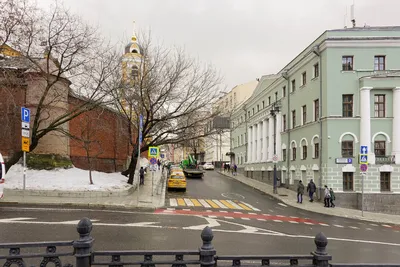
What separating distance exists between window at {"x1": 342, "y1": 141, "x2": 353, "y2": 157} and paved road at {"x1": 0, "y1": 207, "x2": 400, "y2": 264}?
1395 centimetres

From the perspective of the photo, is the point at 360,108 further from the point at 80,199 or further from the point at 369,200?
the point at 80,199

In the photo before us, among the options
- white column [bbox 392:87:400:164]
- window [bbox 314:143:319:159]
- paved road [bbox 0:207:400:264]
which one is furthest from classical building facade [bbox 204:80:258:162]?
paved road [bbox 0:207:400:264]

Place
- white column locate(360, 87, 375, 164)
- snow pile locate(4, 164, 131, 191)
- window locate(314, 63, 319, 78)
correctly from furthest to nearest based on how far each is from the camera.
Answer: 1. window locate(314, 63, 319, 78)
2. white column locate(360, 87, 375, 164)
3. snow pile locate(4, 164, 131, 191)

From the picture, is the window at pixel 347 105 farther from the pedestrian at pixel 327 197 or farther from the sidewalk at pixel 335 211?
the sidewalk at pixel 335 211

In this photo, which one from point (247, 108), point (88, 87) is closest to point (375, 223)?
point (88, 87)

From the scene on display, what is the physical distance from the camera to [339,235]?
12367 millimetres

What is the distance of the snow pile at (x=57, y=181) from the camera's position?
17969mm

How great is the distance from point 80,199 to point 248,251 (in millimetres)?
11586

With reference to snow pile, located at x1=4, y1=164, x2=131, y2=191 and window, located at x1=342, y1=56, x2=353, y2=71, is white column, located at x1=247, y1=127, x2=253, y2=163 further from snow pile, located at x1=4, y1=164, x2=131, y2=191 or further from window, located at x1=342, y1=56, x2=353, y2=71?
snow pile, located at x1=4, y1=164, x2=131, y2=191

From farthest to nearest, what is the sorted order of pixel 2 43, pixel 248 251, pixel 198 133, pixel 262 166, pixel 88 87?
pixel 262 166, pixel 198 133, pixel 88 87, pixel 2 43, pixel 248 251

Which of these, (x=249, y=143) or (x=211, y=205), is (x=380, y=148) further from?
(x=249, y=143)

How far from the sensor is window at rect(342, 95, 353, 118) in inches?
984

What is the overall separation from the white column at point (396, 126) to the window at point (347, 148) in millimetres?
2834

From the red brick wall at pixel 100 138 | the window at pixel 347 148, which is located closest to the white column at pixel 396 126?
the window at pixel 347 148
